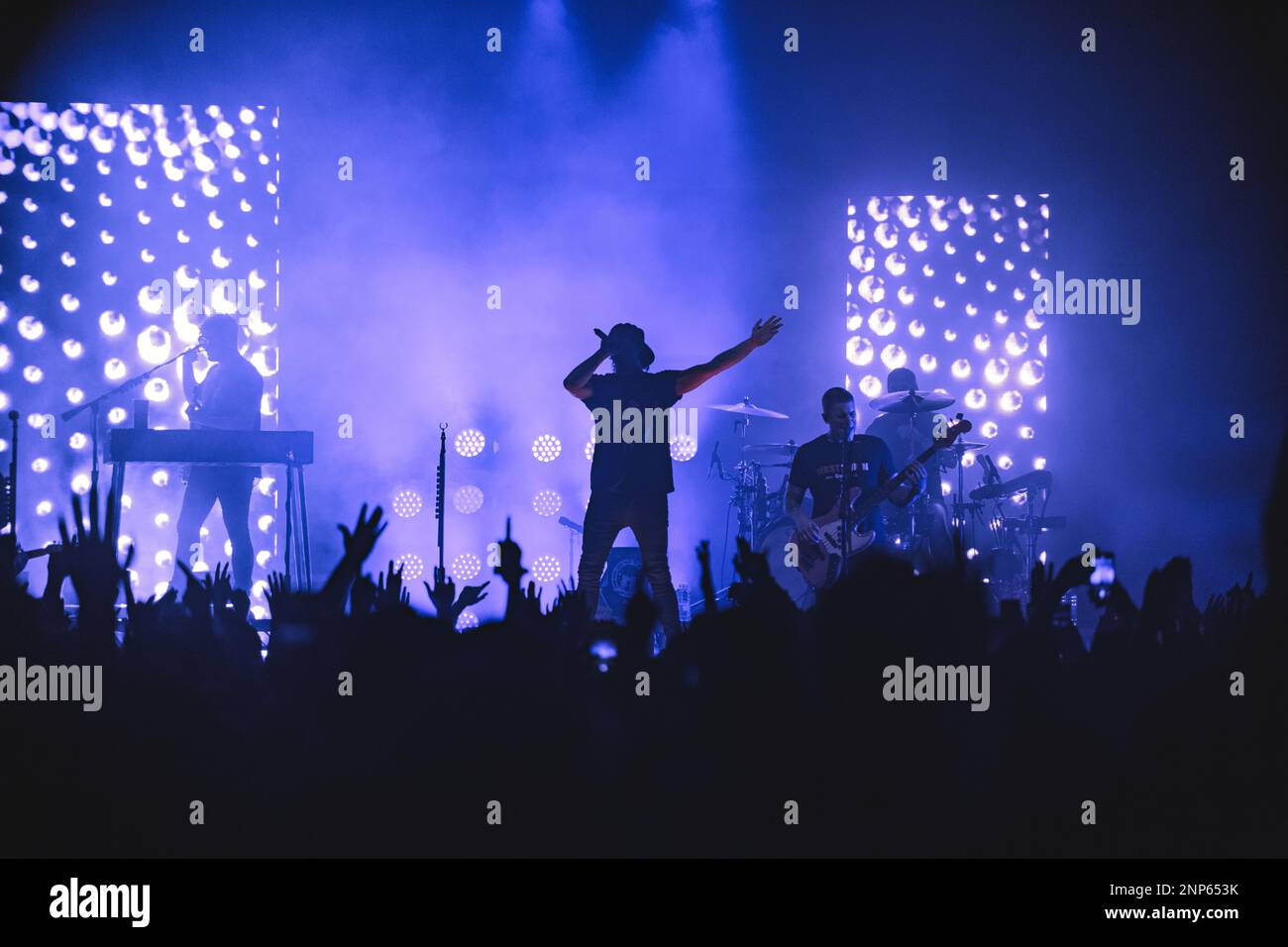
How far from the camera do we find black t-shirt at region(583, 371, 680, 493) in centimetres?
588

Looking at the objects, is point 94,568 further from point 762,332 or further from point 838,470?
point 838,470

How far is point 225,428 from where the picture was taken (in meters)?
7.74

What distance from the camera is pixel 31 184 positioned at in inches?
376

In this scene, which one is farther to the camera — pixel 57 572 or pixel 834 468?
pixel 834 468

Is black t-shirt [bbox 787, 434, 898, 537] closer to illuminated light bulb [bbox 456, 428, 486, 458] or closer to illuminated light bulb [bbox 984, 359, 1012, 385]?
illuminated light bulb [bbox 456, 428, 486, 458]

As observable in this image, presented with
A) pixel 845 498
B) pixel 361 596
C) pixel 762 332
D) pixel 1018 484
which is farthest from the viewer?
pixel 1018 484

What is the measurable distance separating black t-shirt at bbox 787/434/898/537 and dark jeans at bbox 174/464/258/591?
145 inches

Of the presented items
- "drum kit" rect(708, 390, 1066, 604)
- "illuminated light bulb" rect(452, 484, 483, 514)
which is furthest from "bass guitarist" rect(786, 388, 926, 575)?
"illuminated light bulb" rect(452, 484, 483, 514)

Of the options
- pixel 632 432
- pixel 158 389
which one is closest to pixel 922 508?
pixel 632 432

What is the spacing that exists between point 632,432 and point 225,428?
337cm

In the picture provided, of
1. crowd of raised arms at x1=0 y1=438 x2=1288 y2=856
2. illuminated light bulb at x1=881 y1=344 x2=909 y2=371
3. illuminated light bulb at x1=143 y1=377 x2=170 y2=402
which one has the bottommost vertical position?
crowd of raised arms at x1=0 y1=438 x2=1288 y2=856
